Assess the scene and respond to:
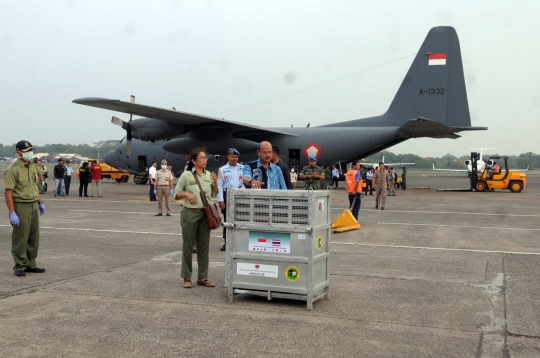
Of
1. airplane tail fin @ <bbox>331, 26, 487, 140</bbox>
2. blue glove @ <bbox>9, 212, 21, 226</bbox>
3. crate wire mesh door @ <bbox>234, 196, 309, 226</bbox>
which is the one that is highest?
airplane tail fin @ <bbox>331, 26, 487, 140</bbox>

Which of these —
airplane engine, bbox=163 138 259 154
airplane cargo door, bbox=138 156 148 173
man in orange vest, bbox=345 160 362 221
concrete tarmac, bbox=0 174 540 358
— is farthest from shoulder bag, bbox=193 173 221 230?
airplane cargo door, bbox=138 156 148 173

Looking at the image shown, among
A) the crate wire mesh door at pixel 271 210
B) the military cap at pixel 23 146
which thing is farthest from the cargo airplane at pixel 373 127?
the crate wire mesh door at pixel 271 210

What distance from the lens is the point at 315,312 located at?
6094 mm

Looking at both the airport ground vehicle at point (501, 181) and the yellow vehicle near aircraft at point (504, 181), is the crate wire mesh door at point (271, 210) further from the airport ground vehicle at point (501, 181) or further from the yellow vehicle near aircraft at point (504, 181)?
the yellow vehicle near aircraft at point (504, 181)

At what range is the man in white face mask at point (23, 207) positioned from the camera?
7645 millimetres

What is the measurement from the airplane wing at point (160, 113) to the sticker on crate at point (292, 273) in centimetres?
1888

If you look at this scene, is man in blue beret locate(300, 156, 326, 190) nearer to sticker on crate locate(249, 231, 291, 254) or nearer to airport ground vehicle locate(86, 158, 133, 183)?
sticker on crate locate(249, 231, 291, 254)

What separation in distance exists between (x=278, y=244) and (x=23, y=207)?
4015mm

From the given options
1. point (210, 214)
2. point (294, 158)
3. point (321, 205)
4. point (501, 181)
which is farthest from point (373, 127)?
point (321, 205)

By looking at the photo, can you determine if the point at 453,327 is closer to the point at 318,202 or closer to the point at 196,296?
the point at 318,202

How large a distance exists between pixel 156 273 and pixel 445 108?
24.9m

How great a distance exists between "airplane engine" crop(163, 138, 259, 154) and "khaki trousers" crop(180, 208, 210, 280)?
22.2 m

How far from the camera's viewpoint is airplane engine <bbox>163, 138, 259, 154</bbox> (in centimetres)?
2956

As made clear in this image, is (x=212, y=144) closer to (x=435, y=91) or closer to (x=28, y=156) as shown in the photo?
(x=435, y=91)
